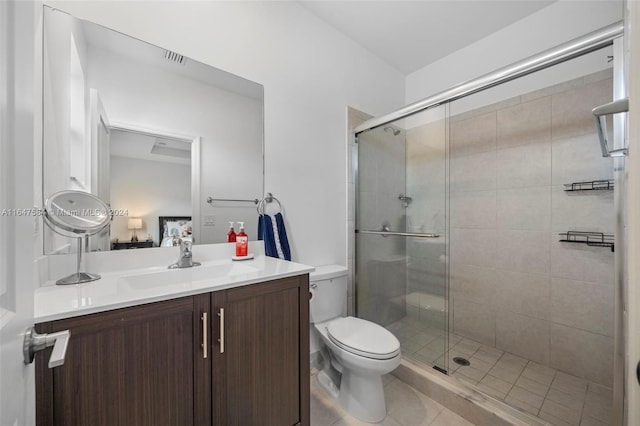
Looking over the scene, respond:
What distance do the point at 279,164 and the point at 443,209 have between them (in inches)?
50.2

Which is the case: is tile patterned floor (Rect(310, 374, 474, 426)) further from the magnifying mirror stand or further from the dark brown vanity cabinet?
the magnifying mirror stand

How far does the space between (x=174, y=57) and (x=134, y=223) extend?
878 millimetres

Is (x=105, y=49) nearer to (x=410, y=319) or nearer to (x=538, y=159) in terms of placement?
(x=410, y=319)

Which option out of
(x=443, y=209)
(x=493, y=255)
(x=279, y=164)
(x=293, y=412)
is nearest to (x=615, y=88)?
(x=443, y=209)

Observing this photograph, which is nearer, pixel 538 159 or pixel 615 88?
pixel 615 88

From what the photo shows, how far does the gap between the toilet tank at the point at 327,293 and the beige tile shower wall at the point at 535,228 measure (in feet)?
3.46

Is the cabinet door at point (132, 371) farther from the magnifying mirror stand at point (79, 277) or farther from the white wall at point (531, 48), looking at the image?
the white wall at point (531, 48)

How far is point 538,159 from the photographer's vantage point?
6.14ft

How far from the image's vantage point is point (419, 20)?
198 cm

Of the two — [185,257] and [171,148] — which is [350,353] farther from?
[171,148]

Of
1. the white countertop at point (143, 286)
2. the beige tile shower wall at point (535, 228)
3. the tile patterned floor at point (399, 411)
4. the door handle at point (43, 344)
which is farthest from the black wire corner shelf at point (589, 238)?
the door handle at point (43, 344)

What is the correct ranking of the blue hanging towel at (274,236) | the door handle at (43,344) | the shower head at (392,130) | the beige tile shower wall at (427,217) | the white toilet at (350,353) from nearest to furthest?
the door handle at (43,344) < the white toilet at (350,353) < the blue hanging towel at (274,236) < the beige tile shower wall at (427,217) < the shower head at (392,130)

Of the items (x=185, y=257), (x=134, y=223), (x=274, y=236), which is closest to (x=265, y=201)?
(x=274, y=236)

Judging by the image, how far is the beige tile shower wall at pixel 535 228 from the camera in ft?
5.39
